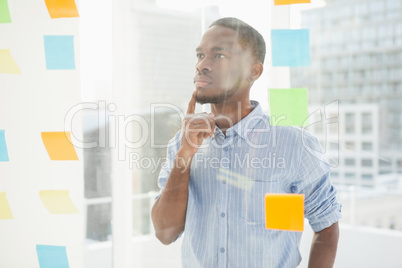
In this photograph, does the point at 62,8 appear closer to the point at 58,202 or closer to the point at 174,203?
the point at 58,202

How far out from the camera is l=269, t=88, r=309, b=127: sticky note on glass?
1.07 m

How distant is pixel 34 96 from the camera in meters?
1.36

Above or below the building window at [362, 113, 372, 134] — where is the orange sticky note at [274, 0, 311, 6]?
above

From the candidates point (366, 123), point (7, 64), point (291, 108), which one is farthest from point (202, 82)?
point (7, 64)

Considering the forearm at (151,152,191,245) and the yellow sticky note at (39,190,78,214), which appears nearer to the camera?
the forearm at (151,152,191,245)

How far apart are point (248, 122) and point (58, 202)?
73 cm

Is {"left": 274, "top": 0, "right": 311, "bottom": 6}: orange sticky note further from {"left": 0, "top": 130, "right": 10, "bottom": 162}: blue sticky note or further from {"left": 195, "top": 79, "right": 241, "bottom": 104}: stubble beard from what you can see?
{"left": 0, "top": 130, "right": 10, "bottom": 162}: blue sticky note

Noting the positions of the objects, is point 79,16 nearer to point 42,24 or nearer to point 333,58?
point 42,24

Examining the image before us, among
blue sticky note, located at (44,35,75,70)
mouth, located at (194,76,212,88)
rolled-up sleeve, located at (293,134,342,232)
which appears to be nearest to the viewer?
rolled-up sleeve, located at (293,134,342,232)

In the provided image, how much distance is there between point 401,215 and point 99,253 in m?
1.00

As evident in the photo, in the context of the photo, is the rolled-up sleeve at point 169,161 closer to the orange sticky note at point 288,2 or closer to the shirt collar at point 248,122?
the shirt collar at point 248,122

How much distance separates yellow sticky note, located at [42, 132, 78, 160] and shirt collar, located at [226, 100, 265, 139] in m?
0.57

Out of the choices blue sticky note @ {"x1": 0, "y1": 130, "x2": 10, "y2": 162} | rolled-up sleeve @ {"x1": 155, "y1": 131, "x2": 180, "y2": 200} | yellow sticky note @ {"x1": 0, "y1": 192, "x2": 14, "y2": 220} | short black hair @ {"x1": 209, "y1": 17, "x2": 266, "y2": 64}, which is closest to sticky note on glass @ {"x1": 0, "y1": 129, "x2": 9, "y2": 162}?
blue sticky note @ {"x1": 0, "y1": 130, "x2": 10, "y2": 162}

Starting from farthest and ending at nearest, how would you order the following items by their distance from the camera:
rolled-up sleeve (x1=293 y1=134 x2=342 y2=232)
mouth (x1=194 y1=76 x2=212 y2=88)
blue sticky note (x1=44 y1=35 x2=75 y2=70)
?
blue sticky note (x1=44 y1=35 x2=75 y2=70)
mouth (x1=194 y1=76 x2=212 y2=88)
rolled-up sleeve (x1=293 y1=134 x2=342 y2=232)
